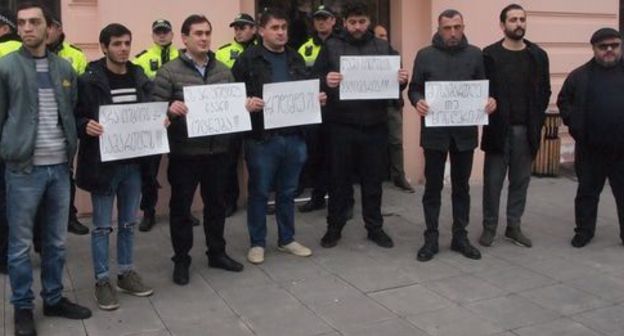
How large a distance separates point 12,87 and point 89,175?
30.0 inches

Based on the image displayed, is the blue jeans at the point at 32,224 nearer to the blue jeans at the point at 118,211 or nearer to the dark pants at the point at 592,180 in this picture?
the blue jeans at the point at 118,211

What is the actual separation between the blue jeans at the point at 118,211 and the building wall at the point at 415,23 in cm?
234

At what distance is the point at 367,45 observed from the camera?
19.9ft

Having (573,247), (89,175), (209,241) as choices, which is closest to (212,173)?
(209,241)

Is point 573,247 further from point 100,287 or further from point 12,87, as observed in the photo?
point 12,87

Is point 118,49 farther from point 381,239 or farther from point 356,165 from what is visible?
point 381,239

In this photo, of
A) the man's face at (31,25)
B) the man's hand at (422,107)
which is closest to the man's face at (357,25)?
the man's hand at (422,107)

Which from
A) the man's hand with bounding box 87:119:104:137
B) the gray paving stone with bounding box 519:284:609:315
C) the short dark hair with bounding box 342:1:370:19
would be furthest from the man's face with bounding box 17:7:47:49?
the gray paving stone with bounding box 519:284:609:315

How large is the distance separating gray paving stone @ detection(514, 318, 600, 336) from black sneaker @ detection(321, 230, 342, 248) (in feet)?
7.13

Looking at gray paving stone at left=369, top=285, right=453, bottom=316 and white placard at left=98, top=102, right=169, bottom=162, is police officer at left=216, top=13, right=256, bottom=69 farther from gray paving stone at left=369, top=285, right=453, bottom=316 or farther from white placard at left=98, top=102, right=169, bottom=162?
gray paving stone at left=369, top=285, right=453, bottom=316

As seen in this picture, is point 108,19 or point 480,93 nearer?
point 480,93

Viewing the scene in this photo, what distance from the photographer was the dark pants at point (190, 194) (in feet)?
17.2

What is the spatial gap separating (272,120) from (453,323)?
2.11 metres

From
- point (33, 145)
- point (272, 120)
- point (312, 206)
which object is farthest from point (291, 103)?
point (312, 206)
